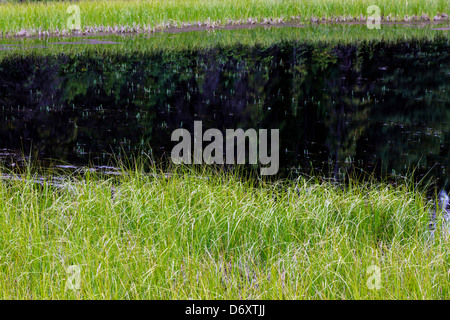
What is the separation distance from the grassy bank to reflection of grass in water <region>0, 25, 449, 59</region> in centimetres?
114

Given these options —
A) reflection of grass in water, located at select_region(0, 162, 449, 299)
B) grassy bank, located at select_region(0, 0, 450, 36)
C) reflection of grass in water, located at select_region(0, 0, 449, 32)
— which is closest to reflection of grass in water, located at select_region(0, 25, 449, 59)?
grassy bank, located at select_region(0, 0, 450, 36)

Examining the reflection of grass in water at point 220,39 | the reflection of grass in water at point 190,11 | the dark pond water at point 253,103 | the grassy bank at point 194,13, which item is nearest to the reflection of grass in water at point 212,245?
the dark pond water at point 253,103

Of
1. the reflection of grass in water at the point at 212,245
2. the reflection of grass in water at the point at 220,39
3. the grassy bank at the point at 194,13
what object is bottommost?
the reflection of grass in water at the point at 212,245

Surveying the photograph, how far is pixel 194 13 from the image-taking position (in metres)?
25.8

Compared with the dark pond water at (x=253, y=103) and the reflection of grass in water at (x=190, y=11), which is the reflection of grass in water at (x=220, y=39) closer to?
the dark pond water at (x=253, y=103)

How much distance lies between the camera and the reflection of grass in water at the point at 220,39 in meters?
20.2

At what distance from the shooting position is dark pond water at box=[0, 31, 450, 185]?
932 centimetres

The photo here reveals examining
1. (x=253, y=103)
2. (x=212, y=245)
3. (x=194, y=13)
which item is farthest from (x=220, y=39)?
(x=212, y=245)

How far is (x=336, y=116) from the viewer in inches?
461

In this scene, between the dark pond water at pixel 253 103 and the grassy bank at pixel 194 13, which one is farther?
the grassy bank at pixel 194 13

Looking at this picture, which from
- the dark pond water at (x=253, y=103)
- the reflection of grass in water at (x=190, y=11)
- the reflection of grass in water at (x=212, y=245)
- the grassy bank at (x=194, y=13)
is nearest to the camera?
the reflection of grass in water at (x=212, y=245)

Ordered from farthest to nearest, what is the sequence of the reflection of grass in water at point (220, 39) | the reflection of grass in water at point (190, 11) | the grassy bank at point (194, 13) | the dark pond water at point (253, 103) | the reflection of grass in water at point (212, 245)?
the reflection of grass in water at point (190, 11) → the grassy bank at point (194, 13) → the reflection of grass in water at point (220, 39) → the dark pond water at point (253, 103) → the reflection of grass in water at point (212, 245)

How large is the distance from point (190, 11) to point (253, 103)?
14.1 metres

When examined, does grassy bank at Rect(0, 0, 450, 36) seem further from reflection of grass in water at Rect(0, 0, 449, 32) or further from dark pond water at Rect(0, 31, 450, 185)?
dark pond water at Rect(0, 31, 450, 185)
